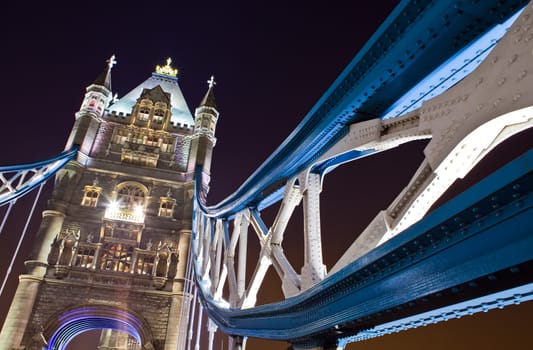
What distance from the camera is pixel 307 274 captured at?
4.99 m

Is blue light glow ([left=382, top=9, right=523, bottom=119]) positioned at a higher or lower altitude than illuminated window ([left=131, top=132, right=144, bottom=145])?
lower

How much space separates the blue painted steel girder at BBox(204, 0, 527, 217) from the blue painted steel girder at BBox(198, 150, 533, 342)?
1.96 m

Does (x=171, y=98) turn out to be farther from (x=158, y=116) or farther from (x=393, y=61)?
(x=393, y=61)

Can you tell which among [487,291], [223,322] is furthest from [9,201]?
[487,291]

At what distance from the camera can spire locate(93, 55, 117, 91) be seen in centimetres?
2942

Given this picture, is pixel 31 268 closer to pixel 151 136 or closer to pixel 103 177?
pixel 103 177

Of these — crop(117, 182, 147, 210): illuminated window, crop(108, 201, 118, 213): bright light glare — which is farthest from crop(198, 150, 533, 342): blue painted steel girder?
crop(117, 182, 147, 210): illuminated window

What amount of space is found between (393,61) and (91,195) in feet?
78.1

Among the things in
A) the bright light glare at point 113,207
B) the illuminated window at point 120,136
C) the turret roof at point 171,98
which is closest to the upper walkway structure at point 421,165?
the bright light glare at point 113,207

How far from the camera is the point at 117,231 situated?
23.9m

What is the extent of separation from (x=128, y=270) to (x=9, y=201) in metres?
7.30

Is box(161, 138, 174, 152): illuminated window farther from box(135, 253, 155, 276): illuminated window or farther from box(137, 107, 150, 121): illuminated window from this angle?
box(135, 253, 155, 276): illuminated window

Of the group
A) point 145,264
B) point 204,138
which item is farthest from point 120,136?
point 145,264

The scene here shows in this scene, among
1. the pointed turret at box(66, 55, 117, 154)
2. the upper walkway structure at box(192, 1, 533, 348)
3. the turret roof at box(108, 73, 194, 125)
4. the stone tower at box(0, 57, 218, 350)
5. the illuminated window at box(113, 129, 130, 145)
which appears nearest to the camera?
the upper walkway structure at box(192, 1, 533, 348)
